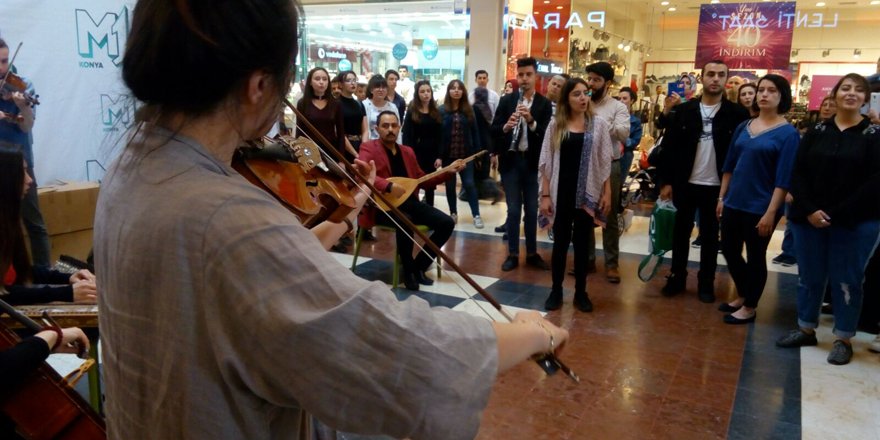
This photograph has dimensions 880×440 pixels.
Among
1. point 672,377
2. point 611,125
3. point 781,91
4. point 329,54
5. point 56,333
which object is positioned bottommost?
point 672,377

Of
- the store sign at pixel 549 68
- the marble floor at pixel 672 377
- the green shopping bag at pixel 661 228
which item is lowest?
the marble floor at pixel 672 377

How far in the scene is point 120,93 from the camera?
2.58 feet

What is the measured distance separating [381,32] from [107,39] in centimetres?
757

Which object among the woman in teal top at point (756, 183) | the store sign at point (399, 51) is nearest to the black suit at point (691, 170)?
the woman in teal top at point (756, 183)

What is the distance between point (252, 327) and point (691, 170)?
4.18 metres

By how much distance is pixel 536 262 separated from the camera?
5.10 meters

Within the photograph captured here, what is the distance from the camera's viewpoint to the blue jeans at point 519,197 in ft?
16.6

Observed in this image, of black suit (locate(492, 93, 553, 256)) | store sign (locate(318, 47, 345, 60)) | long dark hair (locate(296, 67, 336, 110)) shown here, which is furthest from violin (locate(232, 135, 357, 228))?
store sign (locate(318, 47, 345, 60))

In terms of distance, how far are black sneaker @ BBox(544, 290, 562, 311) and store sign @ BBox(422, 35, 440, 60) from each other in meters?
7.63

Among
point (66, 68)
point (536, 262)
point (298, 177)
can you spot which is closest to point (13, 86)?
point (66, 68)

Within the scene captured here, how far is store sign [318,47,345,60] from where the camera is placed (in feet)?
37.2

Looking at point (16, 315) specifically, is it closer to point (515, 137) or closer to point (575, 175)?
point (575, 175)

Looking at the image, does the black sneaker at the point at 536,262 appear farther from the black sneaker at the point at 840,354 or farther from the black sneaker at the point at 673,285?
the black sneaker at the point at 840,354

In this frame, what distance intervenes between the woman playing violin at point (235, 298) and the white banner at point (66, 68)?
3.50m
